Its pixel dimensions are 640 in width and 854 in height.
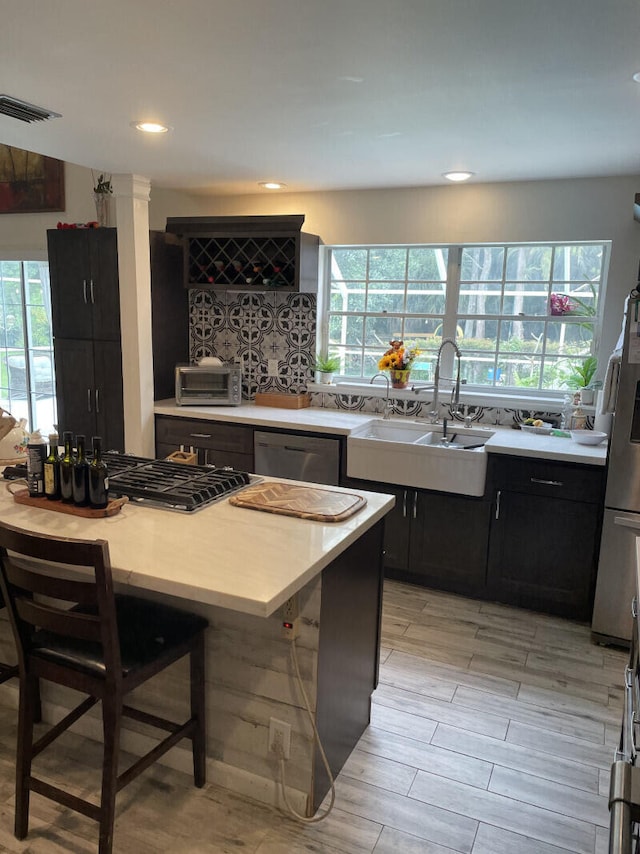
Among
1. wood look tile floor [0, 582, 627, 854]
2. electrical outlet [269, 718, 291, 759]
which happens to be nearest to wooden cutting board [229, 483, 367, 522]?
electrical outlet [269, 718, 291, 759]

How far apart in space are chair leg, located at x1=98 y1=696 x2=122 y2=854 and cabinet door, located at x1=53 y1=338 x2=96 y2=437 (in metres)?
3.20

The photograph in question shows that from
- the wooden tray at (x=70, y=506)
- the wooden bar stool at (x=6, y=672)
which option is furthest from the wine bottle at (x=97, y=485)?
the wooden bar stool at (x=6, y=672)

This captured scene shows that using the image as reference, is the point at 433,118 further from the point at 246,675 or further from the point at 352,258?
the point at 246,675

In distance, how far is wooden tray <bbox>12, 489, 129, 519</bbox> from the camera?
2.05 meters

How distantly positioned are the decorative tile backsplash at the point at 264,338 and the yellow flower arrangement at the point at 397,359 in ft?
0.79

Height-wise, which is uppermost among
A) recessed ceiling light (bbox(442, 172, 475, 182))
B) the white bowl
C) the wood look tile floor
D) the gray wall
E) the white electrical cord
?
recessed ceiling light (bbox(442, 172, 475, 182))

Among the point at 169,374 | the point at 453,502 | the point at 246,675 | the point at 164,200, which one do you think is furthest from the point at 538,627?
the point at 164,200

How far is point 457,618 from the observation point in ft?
11.0

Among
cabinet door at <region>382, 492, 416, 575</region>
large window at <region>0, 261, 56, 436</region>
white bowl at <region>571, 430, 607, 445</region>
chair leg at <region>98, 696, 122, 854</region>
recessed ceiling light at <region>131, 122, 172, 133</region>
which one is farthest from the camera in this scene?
large window at <region>0, 261, 56, 436</region>

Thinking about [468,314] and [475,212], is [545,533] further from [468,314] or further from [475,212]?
[475,212]

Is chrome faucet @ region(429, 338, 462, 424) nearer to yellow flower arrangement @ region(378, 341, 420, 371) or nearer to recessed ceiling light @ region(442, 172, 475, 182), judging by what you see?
yellow flower arrangement @ region(378, 341, 420, 371)

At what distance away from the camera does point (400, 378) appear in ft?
13.8

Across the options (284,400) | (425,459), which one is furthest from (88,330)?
(425,459)

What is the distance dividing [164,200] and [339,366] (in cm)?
189
